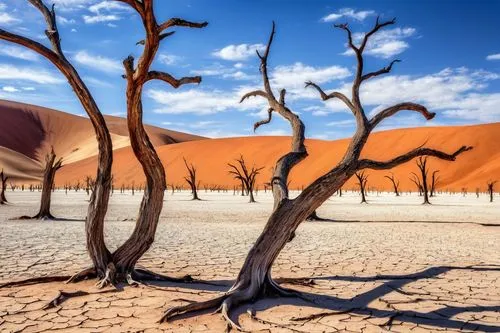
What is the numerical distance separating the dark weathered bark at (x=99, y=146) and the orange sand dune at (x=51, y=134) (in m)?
114

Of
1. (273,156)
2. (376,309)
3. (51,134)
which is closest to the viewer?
(376,309)

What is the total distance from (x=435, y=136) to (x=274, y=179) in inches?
3543

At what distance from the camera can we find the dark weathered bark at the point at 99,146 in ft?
19.1

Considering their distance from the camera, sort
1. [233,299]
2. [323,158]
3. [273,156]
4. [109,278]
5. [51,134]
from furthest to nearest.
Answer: [51,134]
[273,156]
[323,158]
[109,278]
[233,299]

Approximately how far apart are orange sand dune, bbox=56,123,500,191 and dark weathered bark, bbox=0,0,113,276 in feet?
230

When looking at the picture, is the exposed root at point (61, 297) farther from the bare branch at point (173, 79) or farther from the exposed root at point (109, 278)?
the bare branch at point (173, 79)

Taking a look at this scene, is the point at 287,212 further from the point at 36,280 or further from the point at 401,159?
the point at 36,280

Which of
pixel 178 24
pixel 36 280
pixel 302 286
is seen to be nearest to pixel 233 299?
pixel 302 286

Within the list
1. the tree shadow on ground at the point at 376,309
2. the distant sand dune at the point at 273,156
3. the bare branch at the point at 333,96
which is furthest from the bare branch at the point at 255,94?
the distant sand dune at the point at 273,156

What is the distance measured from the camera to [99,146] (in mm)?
5863

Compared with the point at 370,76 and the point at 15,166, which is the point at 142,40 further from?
the point at 15,166

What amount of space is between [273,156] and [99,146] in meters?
89.8

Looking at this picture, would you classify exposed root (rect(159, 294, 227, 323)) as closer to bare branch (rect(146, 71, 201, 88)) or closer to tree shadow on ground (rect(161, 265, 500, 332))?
tree shadow on ground (rect(161, 265, 500, 332))

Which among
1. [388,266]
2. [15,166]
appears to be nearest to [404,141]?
[15,166]
